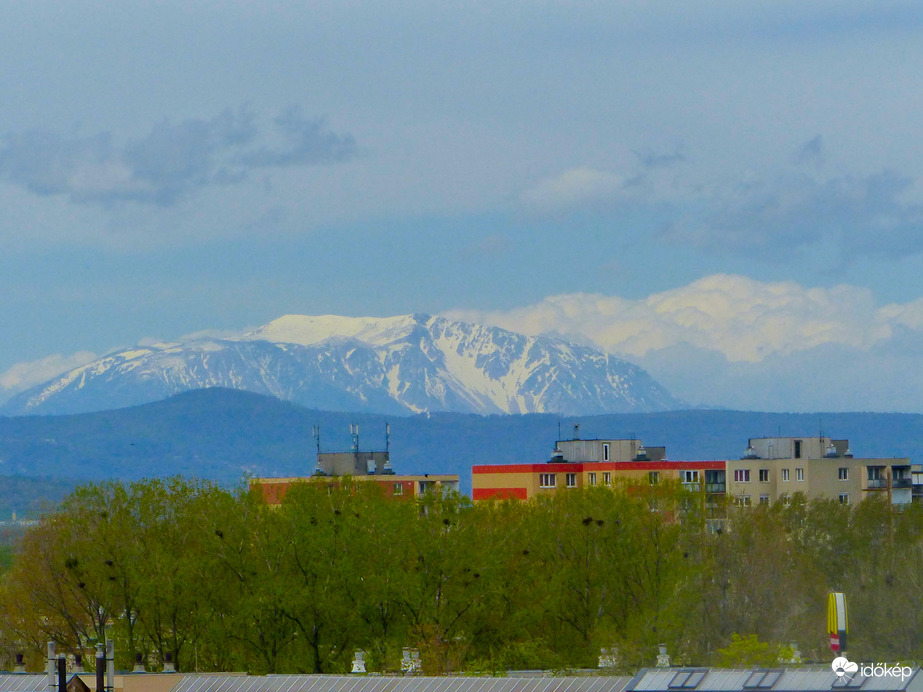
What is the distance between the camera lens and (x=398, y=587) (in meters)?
97.7

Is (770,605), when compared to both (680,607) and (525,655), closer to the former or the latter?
(680,607)

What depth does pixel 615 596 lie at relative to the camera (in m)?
110

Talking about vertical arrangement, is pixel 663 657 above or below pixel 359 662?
above

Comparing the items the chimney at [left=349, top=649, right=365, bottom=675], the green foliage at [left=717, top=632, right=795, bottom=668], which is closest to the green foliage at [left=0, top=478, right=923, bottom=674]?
the chimney at [left=349, top=649, right=365, bottom=675]

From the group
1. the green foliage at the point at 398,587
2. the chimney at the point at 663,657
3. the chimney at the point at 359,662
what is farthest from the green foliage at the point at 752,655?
the chimney at the point at 359,662

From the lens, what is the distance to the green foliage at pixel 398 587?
96500 millimetres

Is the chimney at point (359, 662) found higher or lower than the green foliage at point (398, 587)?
lower

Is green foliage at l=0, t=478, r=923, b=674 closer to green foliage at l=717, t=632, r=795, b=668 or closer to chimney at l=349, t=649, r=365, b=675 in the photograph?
chimney at l=349, t=649, r=365, b=675

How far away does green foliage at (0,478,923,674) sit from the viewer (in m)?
96.5

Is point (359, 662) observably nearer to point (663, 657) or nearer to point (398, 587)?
point (398, 587)

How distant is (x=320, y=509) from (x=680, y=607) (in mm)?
20987

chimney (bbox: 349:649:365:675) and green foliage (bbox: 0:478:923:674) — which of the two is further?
green foliage (bbox: 0:478:923:674)

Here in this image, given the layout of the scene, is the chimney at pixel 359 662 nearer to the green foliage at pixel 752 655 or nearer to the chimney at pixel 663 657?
the chimney at pixel 663 657

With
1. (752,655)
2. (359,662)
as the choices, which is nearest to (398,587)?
(359,662)
